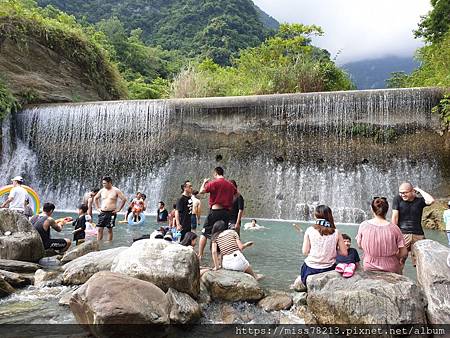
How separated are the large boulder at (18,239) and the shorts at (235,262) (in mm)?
3356

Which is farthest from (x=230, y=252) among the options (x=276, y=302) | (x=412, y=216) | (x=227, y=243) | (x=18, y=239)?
(x=18, y=239)

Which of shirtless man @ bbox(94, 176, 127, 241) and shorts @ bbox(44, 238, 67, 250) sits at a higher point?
shirtless man @ bbox(94, 176, 127, 241)

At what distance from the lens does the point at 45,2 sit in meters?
52.0

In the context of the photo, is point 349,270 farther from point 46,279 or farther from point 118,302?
point 46,279

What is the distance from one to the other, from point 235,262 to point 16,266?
10.6 ft

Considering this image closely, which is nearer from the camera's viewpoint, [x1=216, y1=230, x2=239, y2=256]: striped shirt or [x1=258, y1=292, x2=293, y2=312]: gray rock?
[x1=258, y1=292, x2=293, y2=312]: gray rock

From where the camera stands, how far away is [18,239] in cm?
664

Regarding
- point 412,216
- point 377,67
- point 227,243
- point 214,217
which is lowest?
point 227,243

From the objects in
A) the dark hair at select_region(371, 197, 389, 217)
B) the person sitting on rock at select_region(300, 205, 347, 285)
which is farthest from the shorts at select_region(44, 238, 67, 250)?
the dark hair at select_region(371, 197, 389, 217)

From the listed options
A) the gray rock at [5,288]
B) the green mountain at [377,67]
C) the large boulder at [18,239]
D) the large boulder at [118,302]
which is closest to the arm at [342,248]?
the large boulder at [118,302]

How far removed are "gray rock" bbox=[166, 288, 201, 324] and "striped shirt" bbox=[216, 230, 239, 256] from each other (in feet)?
3.54

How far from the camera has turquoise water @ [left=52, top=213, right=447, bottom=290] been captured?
239 inches

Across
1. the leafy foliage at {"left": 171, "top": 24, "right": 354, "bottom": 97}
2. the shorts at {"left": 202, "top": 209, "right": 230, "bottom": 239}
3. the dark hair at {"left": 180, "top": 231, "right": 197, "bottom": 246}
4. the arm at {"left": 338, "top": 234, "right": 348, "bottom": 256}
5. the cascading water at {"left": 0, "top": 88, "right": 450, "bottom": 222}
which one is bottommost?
the dark hair at {"left": 180, "top": 231, "right": 197, "bottom": 246}

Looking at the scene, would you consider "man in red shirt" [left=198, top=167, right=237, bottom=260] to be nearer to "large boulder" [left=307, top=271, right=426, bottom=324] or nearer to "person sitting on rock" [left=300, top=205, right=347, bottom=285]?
"person sitting on rock" [left=300, top=205, right=347, bottom=285]
